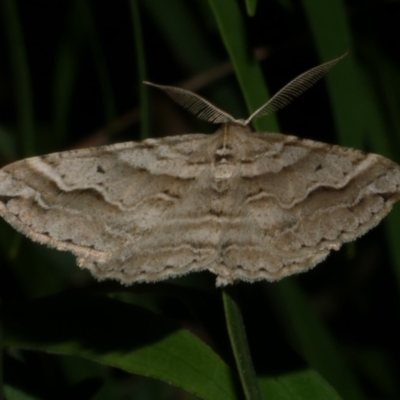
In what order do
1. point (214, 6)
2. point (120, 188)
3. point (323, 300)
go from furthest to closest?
point (323, 300) < point (120, 188) < point (214, 6)

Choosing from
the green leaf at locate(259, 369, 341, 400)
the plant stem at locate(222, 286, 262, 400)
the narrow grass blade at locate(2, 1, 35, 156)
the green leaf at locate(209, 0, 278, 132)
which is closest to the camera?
the plant stem at locate(222, 286, 262, 400)

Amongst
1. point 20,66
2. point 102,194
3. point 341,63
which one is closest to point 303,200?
point 341,63

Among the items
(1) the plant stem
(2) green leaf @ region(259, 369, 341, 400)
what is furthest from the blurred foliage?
(1) the plant stem

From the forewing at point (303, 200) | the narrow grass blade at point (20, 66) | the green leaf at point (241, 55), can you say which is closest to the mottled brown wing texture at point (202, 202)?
the forewing at point (303, 200)

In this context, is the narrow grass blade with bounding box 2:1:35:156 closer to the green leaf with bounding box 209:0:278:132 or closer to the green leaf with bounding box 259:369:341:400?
the green leaf with bounding box 209:0:278:132

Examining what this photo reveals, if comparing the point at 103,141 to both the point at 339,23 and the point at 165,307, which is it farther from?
the point at 339,23

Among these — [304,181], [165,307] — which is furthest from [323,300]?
[304,181]

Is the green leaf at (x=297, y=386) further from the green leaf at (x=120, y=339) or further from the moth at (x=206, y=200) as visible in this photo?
the moth at (x=206, y=200)
